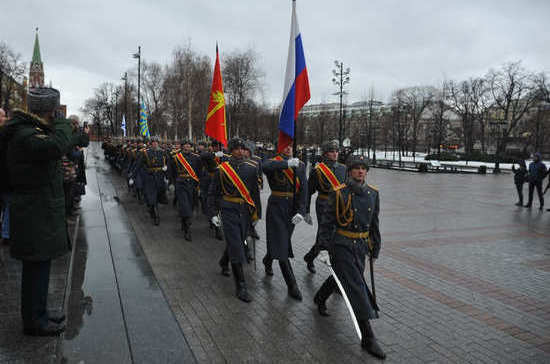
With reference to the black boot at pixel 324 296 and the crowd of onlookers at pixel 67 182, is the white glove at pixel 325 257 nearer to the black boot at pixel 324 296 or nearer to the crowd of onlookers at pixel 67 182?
the black boot at pixel 324 296

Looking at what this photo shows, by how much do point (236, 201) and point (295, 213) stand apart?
2.64 ft

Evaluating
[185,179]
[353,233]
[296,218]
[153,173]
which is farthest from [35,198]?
[153,173]

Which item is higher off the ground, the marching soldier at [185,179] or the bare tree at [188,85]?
the bare tree at [188,85]

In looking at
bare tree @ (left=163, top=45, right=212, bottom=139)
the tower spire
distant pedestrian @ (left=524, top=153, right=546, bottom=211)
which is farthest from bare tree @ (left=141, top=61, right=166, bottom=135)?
distant pedestrian @ (left=524, top=153, right=546, bottom=211)

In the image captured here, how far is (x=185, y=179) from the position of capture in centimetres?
931

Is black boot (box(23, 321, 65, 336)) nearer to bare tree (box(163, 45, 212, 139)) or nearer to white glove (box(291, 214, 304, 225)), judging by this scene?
white glove (box(291, 214, 304, 225))

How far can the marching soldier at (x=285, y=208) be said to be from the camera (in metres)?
5.44

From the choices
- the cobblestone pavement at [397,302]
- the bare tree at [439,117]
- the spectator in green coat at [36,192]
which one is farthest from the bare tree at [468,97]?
the spectator in green coat at [36,192]

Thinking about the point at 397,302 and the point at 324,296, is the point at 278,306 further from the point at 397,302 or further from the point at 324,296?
the point at 397,302

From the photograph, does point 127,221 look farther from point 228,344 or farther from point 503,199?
point 503,199

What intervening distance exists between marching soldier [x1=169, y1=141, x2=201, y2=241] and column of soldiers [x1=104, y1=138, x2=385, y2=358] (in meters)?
0.02

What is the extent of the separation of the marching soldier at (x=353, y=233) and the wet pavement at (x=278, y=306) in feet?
1.58

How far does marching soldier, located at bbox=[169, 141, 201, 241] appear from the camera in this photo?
8.88 metres

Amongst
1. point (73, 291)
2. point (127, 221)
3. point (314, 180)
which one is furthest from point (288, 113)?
point (127, 221)
